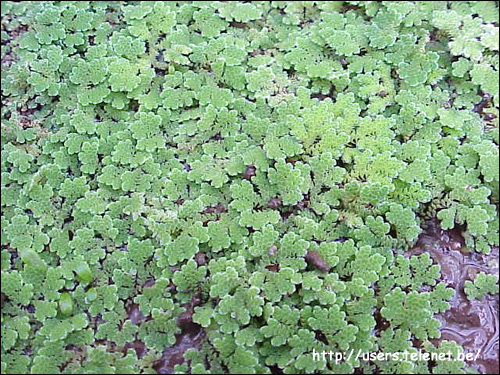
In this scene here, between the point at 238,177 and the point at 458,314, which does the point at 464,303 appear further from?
the point at 238,177

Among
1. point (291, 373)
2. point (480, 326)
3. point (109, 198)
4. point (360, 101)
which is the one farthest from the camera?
point (360, 101)

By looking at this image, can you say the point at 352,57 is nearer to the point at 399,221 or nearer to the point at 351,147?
the point at 351,147

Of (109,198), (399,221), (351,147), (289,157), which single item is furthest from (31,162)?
(399,221)

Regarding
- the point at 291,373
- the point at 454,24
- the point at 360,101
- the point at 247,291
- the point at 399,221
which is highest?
the point at 454,24

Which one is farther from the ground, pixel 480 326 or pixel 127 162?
pixel 127 162
